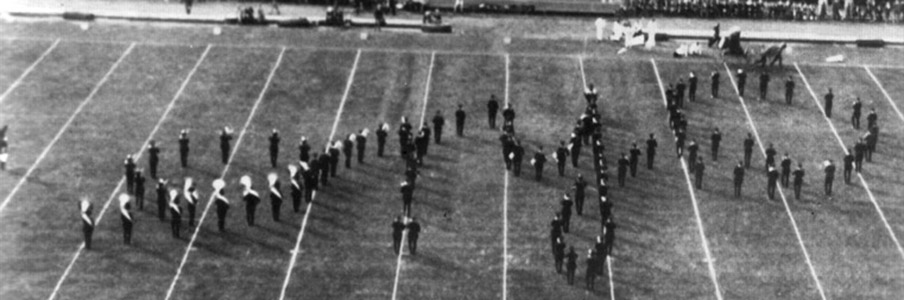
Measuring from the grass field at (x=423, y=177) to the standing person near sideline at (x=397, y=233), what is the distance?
0.26 metres

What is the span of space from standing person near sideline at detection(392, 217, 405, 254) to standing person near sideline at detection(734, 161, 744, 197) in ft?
30.6

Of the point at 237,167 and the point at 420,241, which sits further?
the point at 237,167

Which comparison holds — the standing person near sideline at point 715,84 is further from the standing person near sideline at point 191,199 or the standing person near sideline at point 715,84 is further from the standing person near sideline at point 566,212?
the standing person near sideline at point 191,199

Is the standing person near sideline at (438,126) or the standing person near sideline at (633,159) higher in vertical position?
the standing person near sideline at (438,126)

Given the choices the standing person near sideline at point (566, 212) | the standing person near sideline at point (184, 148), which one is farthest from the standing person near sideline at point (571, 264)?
the standing person near sideline at point (184, 148)

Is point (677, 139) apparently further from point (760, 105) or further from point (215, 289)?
point (215, 289)

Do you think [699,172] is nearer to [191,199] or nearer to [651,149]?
[651,149]

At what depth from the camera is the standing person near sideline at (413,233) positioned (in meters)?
38.2

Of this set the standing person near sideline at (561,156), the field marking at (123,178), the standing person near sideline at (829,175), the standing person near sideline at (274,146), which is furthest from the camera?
the standing person near sideline at (274,146)

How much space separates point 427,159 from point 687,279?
10210 millimetres

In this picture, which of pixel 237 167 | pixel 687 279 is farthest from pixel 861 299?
pixel 237 167

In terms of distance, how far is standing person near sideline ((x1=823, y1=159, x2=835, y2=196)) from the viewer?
1692 inches

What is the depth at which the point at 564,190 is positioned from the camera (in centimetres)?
4306

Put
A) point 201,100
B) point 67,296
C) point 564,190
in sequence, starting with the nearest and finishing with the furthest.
Result: point 67,296, point 564,190, point 201,100
